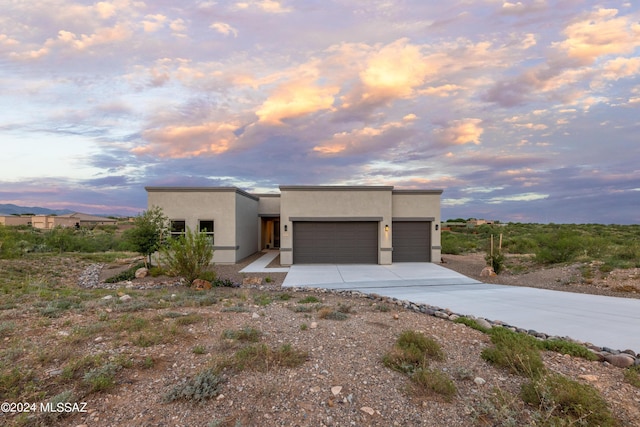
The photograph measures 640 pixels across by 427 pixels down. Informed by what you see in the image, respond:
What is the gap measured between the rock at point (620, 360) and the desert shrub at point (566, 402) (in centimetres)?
121

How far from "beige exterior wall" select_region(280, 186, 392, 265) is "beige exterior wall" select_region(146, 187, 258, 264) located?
8.29 ft

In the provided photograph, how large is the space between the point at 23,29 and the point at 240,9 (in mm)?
6402

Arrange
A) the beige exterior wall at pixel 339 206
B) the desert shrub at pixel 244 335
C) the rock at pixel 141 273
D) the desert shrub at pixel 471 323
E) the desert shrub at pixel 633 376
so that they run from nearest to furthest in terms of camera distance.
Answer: the desert shrub at pixel 633 376 → the desert shrub at pixel 244 335 → the desert shrub at pixel 471 323 → the rock at pixel 141 273 → the beige exterior wall at pixel 339 206

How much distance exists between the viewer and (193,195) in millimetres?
15016

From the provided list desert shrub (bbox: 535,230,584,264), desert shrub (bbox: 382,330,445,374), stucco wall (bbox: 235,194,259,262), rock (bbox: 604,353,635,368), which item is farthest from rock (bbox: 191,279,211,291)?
desert shrub (bbox: 535,230,584,264)

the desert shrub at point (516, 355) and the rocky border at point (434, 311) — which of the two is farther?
the rocky border at point (434, 311)

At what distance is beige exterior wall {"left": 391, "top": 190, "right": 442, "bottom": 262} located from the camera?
1591 centimetres

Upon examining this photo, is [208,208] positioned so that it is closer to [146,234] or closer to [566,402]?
[146,234]

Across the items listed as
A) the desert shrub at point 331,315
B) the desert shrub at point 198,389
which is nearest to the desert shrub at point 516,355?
the desert shrub at point 331,315

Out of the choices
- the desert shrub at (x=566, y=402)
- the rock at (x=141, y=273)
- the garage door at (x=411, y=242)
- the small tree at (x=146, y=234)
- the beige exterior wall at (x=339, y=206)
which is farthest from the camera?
the garage door at (x=411, y=242)

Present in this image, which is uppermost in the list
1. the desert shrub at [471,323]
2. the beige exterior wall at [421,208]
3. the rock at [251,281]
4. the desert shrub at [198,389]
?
the beige exterior wall at [421,208]

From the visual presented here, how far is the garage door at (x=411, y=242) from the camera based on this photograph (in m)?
16.0

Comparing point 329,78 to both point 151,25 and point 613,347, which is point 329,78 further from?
point 613,347

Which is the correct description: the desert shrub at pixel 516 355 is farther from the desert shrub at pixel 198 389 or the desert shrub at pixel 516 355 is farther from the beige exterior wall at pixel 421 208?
the beige exterior wall at pixel 421 208
